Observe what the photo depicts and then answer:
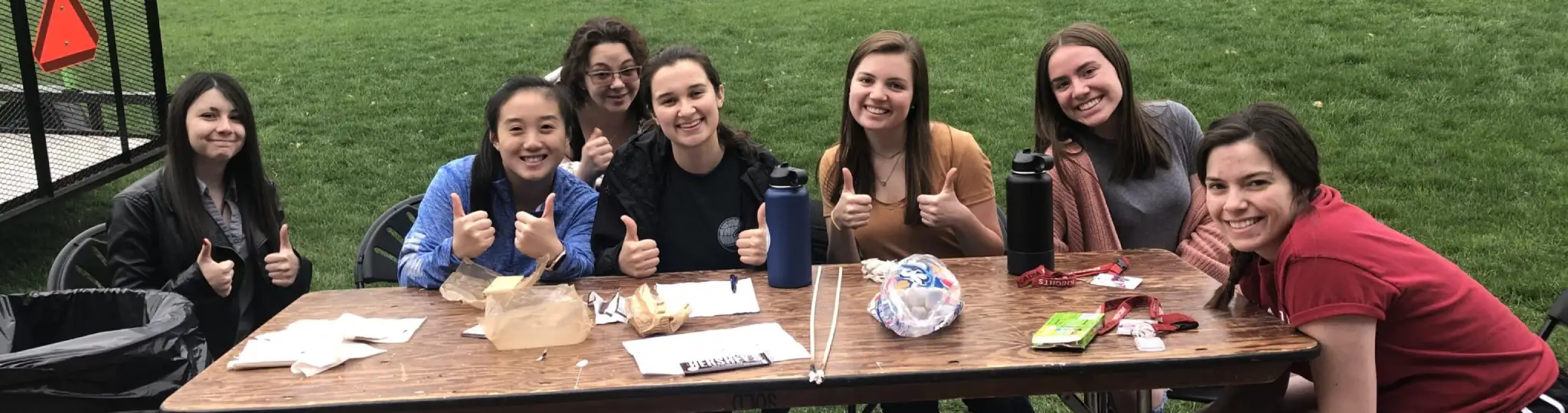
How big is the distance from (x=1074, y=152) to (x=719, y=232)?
3.43 feet

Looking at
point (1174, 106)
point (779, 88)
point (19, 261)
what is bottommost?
point (19, 261)

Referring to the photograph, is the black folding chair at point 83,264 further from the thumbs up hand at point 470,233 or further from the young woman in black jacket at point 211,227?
the thumbs up hand at point 470,233

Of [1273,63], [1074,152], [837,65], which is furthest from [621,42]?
[1273,63]

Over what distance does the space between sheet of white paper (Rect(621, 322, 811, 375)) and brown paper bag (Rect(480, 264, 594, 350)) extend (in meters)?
0.12

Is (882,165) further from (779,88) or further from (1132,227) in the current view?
(779,88)

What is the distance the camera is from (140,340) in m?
2.59

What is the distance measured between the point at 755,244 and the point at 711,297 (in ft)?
0.81

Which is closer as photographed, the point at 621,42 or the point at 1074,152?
the point at 1074,152

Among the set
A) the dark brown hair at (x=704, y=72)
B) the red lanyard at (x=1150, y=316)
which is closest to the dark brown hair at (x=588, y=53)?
the dark brown hair at (x=704, y=72)

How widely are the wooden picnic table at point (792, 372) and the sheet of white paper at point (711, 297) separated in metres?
0.05

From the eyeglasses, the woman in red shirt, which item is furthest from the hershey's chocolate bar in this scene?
the eyeglasses

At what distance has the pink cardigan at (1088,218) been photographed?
3211 millimetres

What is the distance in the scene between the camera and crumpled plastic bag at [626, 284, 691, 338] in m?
2.41

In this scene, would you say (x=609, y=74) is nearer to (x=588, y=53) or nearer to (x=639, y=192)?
(x=588, y=53)
